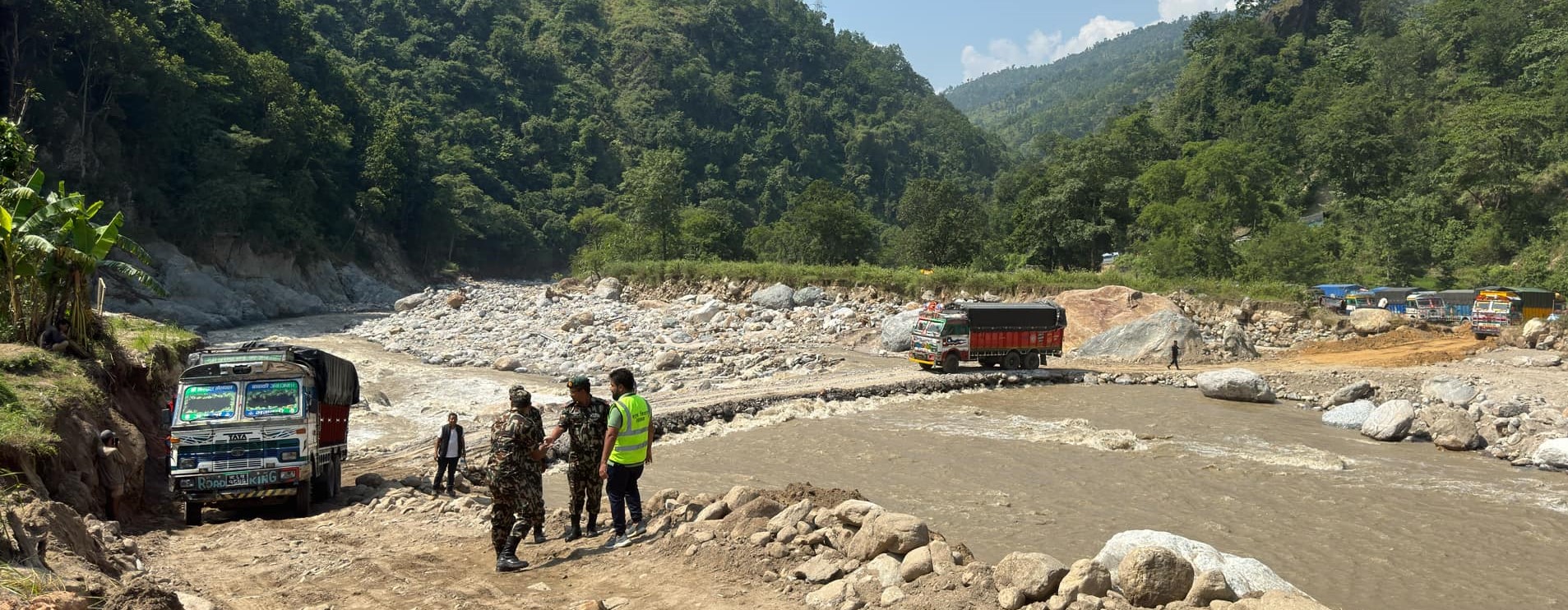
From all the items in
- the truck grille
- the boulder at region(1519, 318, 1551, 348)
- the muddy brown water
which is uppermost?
the boulder at region(1519, 318, 1551, 348)

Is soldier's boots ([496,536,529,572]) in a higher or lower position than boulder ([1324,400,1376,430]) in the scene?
higher

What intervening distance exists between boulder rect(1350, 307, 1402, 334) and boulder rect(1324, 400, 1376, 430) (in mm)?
15117

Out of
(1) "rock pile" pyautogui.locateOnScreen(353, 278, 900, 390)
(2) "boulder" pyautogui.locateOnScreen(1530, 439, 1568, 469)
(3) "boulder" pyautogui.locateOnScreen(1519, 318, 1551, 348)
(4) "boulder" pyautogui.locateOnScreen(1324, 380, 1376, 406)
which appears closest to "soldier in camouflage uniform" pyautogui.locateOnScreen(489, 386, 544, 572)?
(2) "boulder" pyautogui.locateOnScreen(1530, 439, 1568, 469)

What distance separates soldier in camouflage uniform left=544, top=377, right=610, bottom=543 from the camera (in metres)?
7.96

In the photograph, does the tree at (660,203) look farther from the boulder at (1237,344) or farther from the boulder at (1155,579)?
the boulder at (1155,579)

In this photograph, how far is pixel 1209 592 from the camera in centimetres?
602

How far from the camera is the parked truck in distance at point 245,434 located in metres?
9.94

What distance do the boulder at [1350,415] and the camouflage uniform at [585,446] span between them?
17.5m

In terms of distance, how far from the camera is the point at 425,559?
8148 mm

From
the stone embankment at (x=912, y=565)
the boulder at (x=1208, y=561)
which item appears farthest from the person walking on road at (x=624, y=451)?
the boulder at (x=1208, y=561)

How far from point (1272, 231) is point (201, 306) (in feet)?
173

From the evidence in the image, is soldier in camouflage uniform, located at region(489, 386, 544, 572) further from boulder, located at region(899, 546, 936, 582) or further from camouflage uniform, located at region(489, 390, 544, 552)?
boulder, located at region(899, 546, 936, 582)

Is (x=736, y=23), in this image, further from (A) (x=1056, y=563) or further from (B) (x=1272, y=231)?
(A) (x=1056, y=563)

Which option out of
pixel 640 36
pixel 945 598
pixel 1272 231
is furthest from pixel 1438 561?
pixel 640 36
